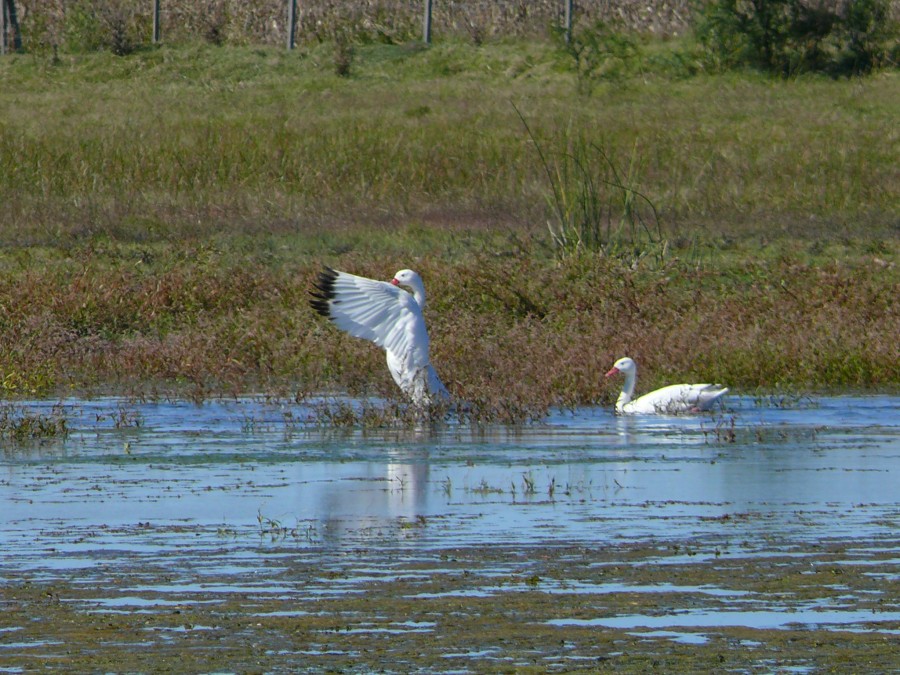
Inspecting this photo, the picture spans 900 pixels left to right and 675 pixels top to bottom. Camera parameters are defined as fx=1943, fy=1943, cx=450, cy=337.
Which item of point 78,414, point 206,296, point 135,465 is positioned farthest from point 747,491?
point 206,296

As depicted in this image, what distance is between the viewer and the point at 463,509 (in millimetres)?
8102

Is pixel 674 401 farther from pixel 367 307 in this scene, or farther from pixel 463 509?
pixel 463 509

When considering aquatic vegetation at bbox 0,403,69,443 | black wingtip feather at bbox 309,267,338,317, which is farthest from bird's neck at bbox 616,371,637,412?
Result: aquatic vegetation at bbox 0,403,69,443

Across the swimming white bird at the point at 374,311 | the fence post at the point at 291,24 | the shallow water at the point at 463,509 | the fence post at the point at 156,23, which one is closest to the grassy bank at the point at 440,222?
the swimming white bird at the point at 374,311

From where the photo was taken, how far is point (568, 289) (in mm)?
15859

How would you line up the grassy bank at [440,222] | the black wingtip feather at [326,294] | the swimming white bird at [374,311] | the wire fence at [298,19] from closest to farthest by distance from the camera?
the swimming white bird at [374,311] < the black wingtip feather at [326,294] < the grassy bank at [440,222] < the wire fence at [298,19]

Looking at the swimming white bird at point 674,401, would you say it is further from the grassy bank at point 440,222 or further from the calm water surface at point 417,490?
the grassy bank at point 440,222

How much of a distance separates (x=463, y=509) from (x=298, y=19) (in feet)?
115

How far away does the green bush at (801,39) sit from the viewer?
1272 inches

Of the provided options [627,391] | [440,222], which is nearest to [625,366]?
[627,391]

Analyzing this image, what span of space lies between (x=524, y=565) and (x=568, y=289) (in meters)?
9.21

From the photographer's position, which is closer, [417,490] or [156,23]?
[417,490]

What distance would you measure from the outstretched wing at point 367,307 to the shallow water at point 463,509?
2.02 ft

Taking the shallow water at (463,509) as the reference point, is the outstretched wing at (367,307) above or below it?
above
